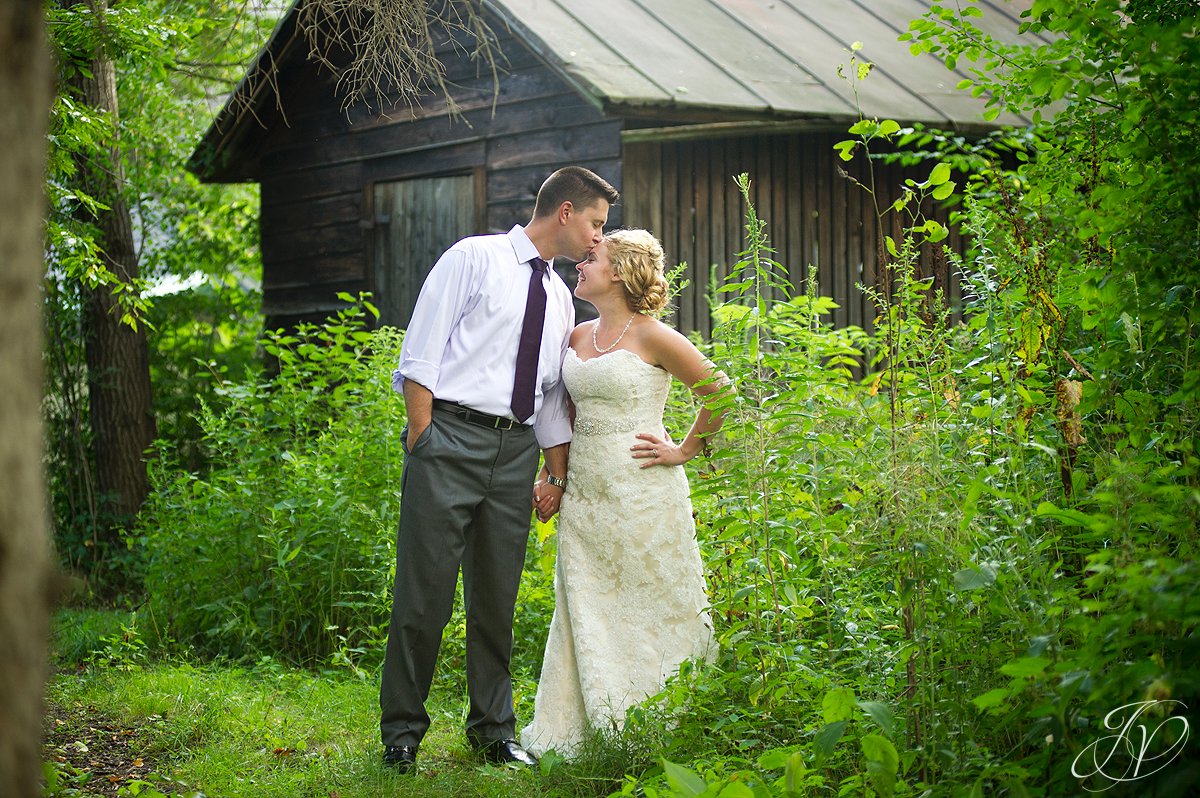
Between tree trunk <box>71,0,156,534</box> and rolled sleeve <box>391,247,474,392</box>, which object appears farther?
tree trunk <box>71,0,156,534</box>

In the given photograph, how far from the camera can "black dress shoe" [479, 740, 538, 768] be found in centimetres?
409

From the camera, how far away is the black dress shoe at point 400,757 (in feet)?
12.7

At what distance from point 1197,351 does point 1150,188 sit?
0.51 meters

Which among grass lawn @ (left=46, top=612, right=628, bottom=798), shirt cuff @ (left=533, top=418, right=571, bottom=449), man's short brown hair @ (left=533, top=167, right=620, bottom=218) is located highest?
man's short brown hair @ (left=533, top=167, right=620, bottom=218)

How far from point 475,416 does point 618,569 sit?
807 millimetres

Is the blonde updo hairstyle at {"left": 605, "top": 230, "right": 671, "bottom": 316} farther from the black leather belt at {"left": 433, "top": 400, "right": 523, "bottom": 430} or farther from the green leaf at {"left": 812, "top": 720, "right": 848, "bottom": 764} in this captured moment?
the green leaf at {"left": 812, "top": 720, "right": 848, "bottom": 764}

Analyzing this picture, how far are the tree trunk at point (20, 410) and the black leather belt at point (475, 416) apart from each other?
2.58 metres

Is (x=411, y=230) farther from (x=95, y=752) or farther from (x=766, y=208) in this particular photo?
(x=95, y=752)

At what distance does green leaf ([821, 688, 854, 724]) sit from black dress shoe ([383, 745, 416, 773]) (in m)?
1.68

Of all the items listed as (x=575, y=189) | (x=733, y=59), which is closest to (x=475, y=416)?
(x=575, y=189)

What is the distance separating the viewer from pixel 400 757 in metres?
3.93

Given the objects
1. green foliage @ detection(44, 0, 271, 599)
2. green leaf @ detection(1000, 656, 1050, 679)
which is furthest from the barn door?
green leaf @ detection(1000, 656, 1050, 679)

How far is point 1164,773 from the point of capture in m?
2.28

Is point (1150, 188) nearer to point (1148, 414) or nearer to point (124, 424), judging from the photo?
point (1148, 414)
